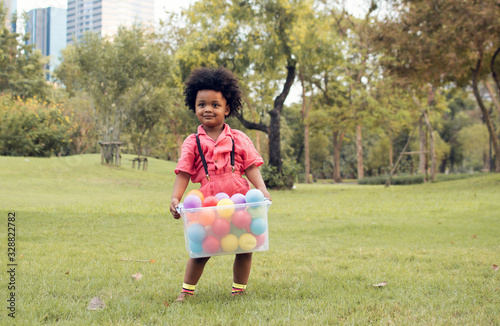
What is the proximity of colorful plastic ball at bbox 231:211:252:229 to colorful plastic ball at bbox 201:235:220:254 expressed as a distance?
0.17 m

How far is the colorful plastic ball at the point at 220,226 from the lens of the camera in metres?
3.01

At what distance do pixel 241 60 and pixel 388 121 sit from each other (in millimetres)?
16413

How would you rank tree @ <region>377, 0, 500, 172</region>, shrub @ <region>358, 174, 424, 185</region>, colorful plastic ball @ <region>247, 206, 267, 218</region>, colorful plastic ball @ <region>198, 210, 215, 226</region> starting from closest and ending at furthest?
colorful plastic ball @ <region>198, 210, 215, 226</region> < colorful plastic ball @ <region>247, 206, 267, 218</region> < tree @ <region>377, 0, 500, 172</region> < shrub @ <region>358, 174, 424, 185</region>

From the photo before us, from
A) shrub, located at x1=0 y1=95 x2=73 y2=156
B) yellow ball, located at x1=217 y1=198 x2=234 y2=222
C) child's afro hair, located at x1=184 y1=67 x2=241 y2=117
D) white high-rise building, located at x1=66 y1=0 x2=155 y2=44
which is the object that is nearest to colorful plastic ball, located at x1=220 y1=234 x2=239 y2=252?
yellow ball, located at x1=217 y1=198 x2=234 y2=222

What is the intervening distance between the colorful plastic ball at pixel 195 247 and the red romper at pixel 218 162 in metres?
0.49

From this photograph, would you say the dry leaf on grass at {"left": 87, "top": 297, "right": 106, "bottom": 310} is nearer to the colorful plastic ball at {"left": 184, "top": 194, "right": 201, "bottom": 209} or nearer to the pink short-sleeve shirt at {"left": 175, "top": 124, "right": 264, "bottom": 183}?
the colorful plastic ball at {"left": 184, "top": 194, "right": 201, "bottom": 209}

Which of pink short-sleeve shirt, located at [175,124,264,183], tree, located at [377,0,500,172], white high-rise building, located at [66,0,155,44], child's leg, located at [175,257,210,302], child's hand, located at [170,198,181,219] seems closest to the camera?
child's hand, located at [170,198,181,219]

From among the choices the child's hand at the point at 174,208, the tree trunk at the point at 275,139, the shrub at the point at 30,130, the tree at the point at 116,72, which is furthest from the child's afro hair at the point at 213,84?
the tree at the point at 116,72

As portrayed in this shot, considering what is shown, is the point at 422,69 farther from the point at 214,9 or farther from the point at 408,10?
the point at 214,9

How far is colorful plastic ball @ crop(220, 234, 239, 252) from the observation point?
3.05 meters

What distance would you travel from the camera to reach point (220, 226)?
3.01 m

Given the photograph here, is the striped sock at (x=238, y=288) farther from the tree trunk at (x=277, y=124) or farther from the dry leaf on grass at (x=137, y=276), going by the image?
the tree trunk at (x=277, y=124)

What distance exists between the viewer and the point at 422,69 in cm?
1967

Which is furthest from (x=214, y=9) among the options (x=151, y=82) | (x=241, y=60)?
(x=151, y=82)
